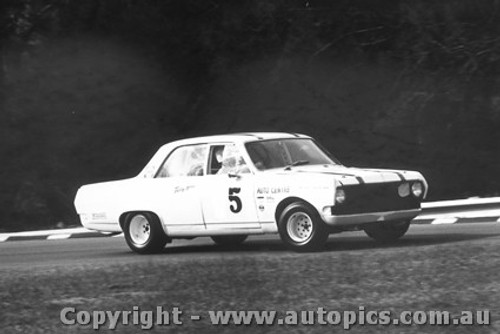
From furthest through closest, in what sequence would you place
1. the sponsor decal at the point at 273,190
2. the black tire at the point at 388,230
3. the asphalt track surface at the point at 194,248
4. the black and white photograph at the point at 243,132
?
the black tire at the point at 388,230
the asphalt track surface at the point at 194,248
the black and white photograph at the point at 243,132
the sponsor decal at the point at 273,190

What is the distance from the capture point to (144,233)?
43.8 feet

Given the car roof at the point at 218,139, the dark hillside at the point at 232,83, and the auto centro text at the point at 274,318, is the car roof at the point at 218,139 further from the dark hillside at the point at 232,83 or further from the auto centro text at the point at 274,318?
the dark hillside at the point at 232,83

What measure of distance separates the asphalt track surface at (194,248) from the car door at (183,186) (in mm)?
383

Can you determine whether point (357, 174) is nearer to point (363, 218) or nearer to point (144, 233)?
point (363, 218)

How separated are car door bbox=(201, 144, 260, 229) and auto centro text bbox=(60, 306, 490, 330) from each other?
4.17 meters

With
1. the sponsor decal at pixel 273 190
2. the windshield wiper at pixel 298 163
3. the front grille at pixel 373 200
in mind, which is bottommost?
the front grille at pixel 373 200

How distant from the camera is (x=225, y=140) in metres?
13.2

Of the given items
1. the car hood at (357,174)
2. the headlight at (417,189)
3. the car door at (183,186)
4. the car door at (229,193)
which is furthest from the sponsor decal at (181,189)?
the headlight at (417,189)

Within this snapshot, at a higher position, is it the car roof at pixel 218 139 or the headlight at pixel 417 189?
the car roof at pixel 218 139

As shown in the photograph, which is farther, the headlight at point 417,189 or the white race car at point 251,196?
the headlight at point 417,189

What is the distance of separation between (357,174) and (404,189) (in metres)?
0.60

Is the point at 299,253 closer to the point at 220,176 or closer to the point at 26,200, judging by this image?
the point at 220,176

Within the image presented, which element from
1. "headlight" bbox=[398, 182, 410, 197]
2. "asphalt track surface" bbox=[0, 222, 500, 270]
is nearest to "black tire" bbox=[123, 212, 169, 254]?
"asphalt track surface" bbox=[0, 222, 500, 270]

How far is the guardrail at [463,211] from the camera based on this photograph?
14758mm
